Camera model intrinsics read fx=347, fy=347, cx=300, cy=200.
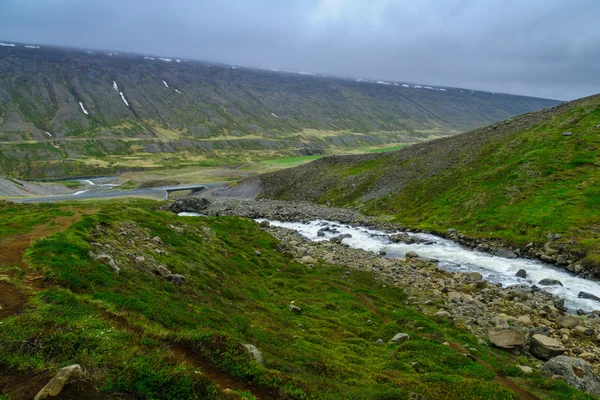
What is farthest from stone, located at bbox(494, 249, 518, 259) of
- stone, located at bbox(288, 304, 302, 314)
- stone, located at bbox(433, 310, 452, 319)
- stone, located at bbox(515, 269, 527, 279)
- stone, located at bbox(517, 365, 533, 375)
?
stone, located at bbox(288, 304, 302, 314)

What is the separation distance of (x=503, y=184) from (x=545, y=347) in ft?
155

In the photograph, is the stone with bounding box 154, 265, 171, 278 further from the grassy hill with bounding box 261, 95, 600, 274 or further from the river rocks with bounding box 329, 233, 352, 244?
the grassy hill with bounding box 261, 95, 600, 274

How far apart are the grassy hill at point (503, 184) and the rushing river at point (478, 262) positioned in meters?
3.96

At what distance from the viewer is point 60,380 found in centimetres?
1023

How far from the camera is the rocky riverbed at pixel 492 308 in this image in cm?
2341

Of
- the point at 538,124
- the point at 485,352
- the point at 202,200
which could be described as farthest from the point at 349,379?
the point at 202,200

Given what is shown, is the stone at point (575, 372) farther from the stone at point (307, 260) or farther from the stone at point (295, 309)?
the stone at point (307, 260)

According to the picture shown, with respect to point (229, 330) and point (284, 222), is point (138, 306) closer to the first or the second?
point (229, 330)

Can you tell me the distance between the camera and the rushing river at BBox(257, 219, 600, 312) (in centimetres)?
3550

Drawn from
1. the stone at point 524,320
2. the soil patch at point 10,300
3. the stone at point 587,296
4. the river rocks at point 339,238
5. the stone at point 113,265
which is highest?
the soil patch at point 10,300

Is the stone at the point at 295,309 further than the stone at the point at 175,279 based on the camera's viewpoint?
Yes

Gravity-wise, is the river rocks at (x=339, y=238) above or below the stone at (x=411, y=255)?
below

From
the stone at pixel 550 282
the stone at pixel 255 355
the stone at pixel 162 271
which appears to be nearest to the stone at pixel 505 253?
the stone at pixel 550 282

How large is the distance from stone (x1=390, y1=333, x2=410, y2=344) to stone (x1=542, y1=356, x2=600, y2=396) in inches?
319
